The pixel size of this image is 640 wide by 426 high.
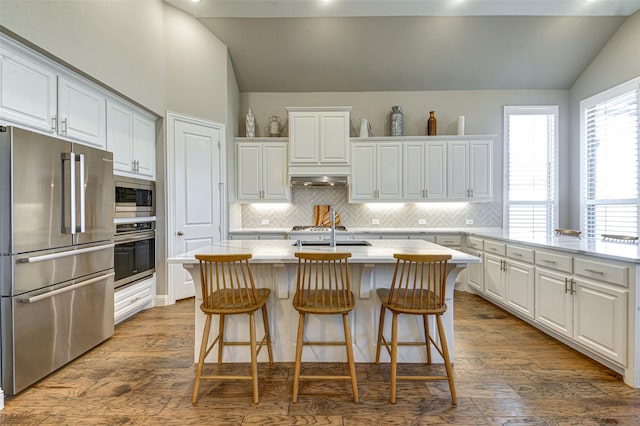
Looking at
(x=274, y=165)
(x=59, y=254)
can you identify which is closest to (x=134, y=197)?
(x=59, y=254)

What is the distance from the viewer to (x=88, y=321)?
2.56 metres

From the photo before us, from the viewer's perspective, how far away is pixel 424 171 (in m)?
4.74

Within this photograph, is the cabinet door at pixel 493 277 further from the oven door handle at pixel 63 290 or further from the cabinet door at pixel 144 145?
the cabinet door at pixel 144 145

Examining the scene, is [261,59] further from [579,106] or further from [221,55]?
[579,106]

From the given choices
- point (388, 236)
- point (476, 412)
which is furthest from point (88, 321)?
point (388, 236)

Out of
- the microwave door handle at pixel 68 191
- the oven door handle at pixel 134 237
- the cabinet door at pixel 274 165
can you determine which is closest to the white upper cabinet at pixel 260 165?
the cabinet door at pixel 274 165

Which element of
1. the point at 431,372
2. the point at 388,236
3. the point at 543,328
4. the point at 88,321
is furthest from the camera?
the point at 388,236

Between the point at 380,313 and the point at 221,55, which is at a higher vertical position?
the point at 221,55

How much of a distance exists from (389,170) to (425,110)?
1266mm

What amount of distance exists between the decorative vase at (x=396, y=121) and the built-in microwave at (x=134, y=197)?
3534 millimetres

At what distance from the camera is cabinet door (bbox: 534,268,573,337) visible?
257 cm

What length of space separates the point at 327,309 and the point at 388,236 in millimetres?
2763

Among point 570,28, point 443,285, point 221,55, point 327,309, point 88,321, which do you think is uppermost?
point 570,28

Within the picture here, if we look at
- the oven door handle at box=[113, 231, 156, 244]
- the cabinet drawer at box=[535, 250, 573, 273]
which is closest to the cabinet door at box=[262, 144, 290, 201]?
the oven door handle at box=[113, 231, 156, 244]
